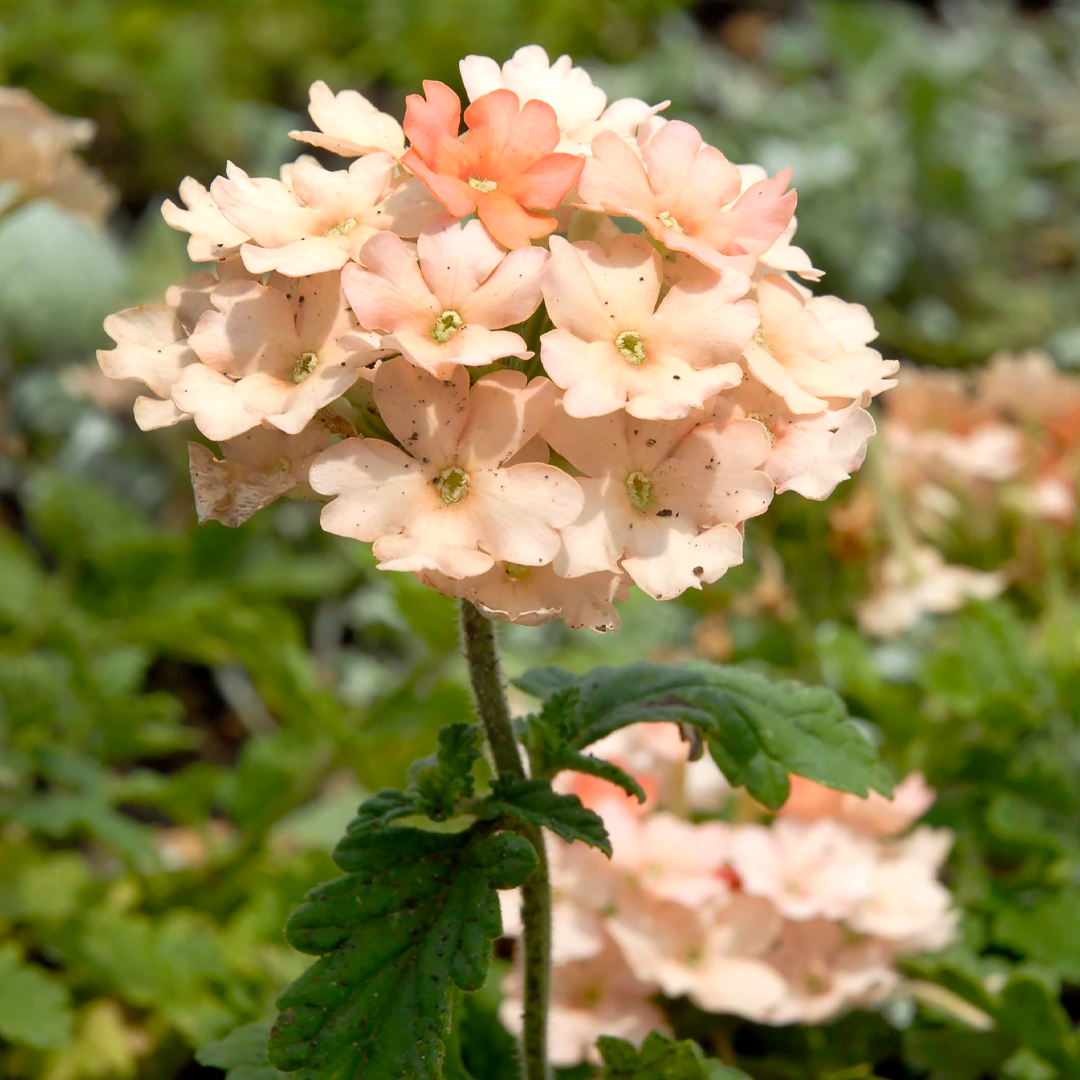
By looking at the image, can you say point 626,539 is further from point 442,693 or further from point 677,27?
point 677,27

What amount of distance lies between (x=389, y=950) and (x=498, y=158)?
2.01 feet

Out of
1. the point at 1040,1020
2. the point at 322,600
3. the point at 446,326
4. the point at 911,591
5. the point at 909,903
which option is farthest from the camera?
the point at 322,600

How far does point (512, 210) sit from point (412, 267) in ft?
0.28

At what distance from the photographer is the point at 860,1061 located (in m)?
1.55

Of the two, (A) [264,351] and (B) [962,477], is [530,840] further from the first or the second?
(B) [962,477]

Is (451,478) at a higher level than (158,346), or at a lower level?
lower

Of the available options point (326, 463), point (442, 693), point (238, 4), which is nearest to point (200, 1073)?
point (442, 693)

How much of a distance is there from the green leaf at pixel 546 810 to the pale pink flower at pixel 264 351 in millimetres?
360

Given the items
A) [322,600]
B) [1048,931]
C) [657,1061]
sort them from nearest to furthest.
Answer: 1. [657,1061]
2. [1048,931]
3. [322,600]

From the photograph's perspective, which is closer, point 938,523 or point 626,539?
point 626,539

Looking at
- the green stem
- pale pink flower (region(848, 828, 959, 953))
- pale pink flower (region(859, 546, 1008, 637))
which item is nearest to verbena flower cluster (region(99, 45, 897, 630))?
the green stem

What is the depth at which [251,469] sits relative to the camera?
3.05ft

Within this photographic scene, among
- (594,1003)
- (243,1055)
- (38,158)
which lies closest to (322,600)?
(38,158)

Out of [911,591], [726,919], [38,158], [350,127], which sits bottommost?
[726,919]
